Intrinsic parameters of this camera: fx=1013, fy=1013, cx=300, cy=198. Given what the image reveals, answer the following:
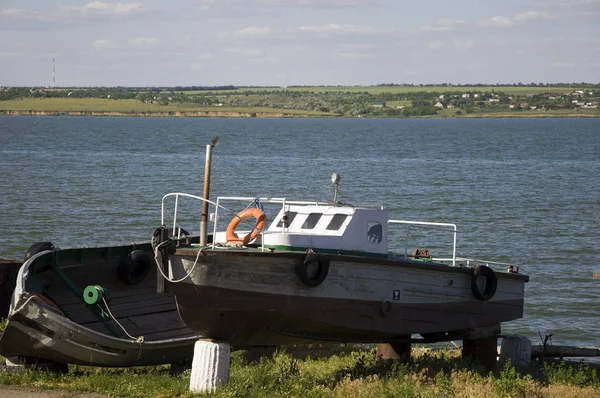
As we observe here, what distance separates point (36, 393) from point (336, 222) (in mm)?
6032

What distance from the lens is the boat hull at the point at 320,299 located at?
16672 mm

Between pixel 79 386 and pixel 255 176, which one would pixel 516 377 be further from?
pixel 255 176

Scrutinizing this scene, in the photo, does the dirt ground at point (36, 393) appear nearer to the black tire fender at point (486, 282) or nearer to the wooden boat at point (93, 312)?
the wooden boat at point (93, 312)

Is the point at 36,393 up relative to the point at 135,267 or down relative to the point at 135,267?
down

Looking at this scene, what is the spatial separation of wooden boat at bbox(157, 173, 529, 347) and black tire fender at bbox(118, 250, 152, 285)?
Answer: 2.77 m

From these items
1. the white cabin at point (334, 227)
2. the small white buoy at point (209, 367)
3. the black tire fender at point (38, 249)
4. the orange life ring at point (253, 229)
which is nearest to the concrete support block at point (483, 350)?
the white cabin at point (334, 227)

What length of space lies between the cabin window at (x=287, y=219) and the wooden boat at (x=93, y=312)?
8.65ft

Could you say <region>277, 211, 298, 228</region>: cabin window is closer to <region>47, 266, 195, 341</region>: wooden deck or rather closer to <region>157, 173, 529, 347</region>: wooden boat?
<region>157, 173, 529, 347</region>: wooden boat

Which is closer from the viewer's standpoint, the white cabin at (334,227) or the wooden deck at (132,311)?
the white cabin at (334,227)

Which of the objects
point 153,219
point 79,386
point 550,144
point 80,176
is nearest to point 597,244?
point 153,219

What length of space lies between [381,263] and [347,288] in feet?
2.46

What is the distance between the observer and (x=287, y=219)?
18.0 metres

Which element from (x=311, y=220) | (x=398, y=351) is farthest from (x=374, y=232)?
(x=398, y=351)

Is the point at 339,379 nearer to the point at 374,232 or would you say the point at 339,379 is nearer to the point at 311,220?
the point at 374,232
